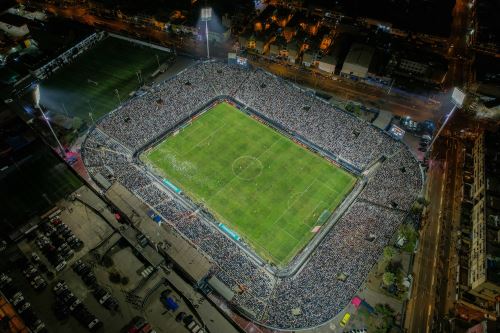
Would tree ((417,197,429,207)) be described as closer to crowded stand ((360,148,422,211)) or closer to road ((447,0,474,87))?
crowded stand ((360,148,422,211))

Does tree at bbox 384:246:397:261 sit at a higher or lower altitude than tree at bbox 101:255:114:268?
lower

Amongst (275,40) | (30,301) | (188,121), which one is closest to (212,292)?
(30,301)

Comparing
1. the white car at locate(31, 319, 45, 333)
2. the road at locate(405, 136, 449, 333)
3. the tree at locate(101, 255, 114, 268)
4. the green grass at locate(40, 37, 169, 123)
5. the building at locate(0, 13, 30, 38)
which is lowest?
the road at locate(405, 136, 449, 333)

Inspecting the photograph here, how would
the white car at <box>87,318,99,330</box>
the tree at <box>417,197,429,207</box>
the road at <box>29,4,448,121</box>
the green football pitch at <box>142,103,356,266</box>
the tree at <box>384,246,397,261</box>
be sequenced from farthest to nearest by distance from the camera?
1. the road at <box>29,4,448,121</box>
2. the tree at <box>417,197,429,207</box>
3. the green football pitch at <box>142,103,356,266</box>
4. the tree at <box>384,246,397,261</box>
5. the white car at <box>87,318,99,330</box>

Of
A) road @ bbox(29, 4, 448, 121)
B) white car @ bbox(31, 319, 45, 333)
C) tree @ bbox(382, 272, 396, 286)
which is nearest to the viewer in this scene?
white car @ bbox(31, 319, 45, 333)

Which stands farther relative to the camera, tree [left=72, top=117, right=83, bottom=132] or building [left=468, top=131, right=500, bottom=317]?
tree [left=72, top=117, right=83, bottom=132]

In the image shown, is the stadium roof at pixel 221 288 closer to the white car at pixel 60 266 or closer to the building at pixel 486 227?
the white car at pixel 60 266

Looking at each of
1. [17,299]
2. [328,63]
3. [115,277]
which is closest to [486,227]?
[328,63]

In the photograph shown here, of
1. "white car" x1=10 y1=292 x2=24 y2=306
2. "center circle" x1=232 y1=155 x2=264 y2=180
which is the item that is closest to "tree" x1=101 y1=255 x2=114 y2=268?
"white car" x1=10 y1=292 x2=24 y2=306

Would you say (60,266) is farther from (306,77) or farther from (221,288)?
(306,77)
